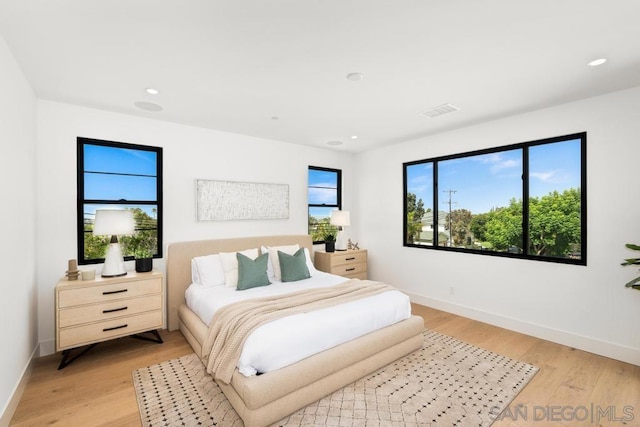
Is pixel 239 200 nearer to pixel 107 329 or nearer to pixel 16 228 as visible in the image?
A: pixel 107 329

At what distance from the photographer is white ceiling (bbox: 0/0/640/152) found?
1767 mm

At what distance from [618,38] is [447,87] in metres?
1.15

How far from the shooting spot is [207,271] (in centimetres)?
356

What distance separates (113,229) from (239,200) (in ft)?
5.56

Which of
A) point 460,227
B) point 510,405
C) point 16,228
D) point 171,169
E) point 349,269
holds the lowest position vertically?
point 510,405

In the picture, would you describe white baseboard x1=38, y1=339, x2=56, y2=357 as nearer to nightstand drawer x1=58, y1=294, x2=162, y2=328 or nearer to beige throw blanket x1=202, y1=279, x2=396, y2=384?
nightstand drawer x1=58, y1=294, x2=162, y2=328

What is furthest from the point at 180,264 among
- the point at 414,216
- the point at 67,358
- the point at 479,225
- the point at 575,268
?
the point at 575,268

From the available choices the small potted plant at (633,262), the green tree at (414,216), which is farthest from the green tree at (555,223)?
the green tree at (414,216)

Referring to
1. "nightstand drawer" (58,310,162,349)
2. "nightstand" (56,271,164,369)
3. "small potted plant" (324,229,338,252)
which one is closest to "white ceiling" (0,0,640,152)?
"nightstand" (56,271,164,369)

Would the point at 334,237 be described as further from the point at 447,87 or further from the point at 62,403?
the point at 62,403

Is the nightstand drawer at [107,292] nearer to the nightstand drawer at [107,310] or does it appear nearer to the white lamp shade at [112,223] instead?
the nightstand drawer at [107,310]

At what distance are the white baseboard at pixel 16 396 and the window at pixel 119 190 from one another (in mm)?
1090

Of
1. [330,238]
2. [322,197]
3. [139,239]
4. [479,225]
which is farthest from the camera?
[322,197]

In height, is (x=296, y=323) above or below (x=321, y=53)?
below
